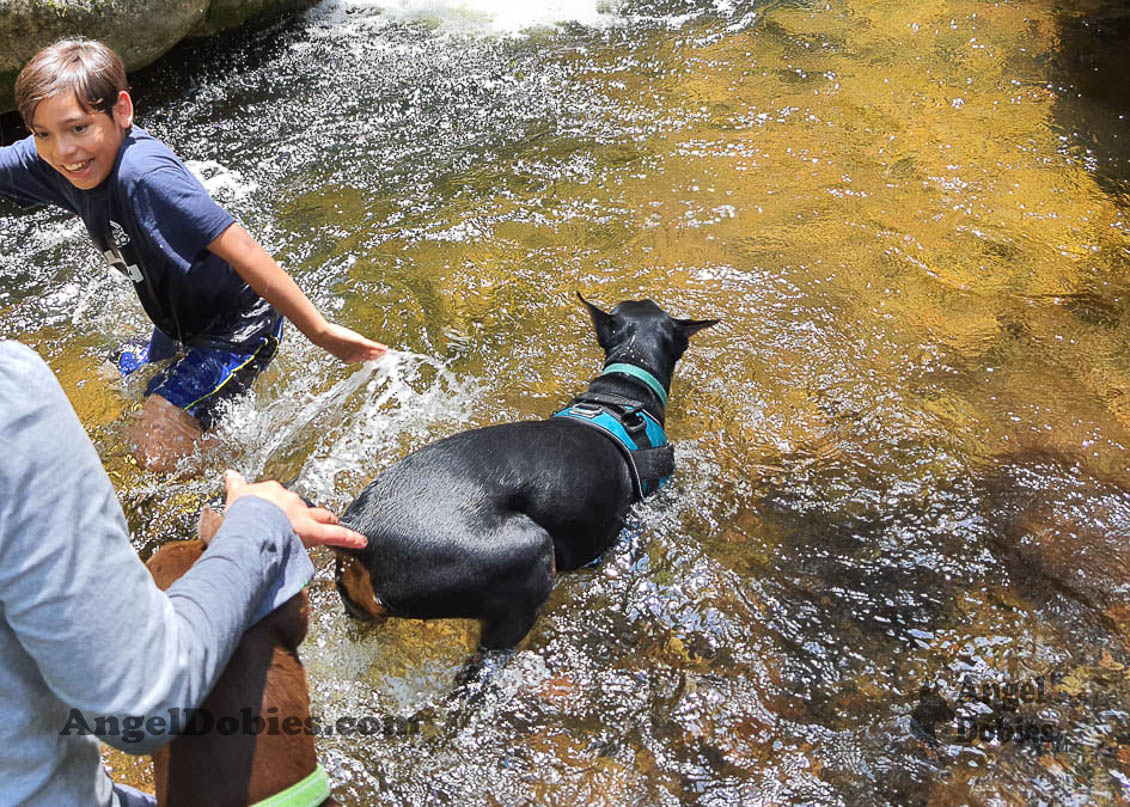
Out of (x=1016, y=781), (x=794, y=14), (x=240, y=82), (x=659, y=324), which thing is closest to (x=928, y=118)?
(x=794, y=14)

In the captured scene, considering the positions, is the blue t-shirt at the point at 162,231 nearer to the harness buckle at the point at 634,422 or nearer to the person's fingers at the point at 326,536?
the person's fingers at the point at 326,536

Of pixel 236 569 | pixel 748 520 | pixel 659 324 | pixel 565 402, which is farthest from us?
pixel 565 402

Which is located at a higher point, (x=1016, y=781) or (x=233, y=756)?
(x=233, y=756)

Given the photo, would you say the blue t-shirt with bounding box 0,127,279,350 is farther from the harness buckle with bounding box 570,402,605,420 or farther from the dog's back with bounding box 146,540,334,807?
the dog's back with bounding box 146,540,334,807

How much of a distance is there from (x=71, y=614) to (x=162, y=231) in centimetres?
216

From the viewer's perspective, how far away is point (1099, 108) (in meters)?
6.18

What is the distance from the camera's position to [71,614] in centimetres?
110

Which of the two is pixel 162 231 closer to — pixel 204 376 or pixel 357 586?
pixel 204 376

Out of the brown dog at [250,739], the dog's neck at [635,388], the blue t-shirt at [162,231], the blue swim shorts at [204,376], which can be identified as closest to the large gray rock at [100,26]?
the blue t-shirt at [162,231]

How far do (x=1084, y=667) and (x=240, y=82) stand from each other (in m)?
7.54

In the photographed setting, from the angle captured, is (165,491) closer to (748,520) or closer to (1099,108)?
(748,520)

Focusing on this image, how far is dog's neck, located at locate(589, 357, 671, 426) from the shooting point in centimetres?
362

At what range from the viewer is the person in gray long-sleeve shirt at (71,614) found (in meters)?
1.08

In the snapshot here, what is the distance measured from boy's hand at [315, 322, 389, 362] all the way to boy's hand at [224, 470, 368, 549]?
119cm
